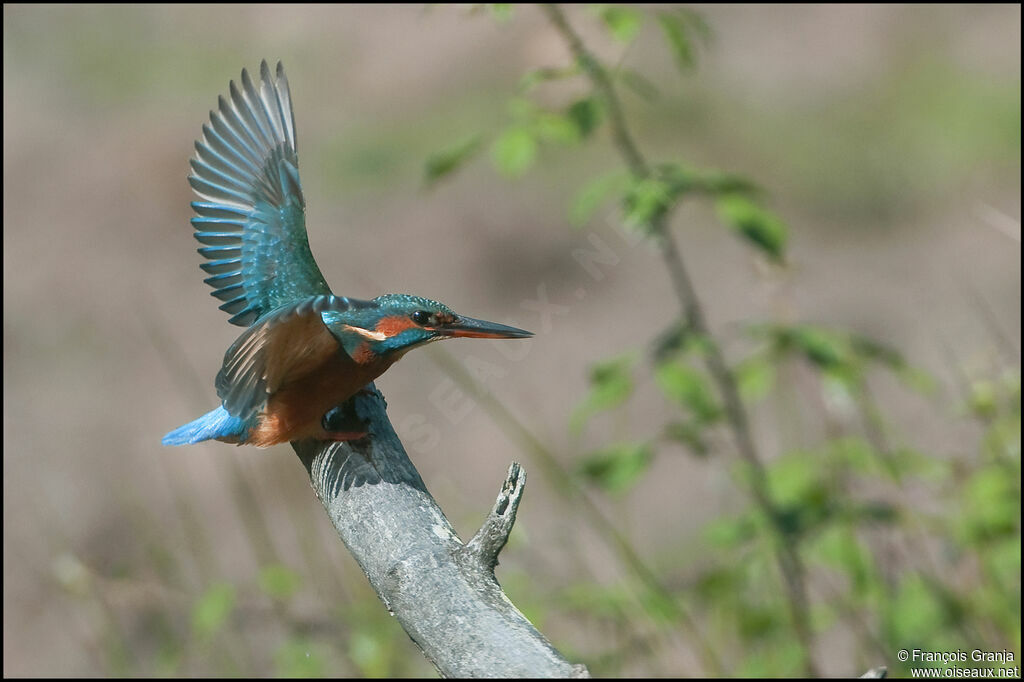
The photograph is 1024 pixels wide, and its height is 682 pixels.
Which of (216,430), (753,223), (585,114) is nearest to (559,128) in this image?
(585,114)

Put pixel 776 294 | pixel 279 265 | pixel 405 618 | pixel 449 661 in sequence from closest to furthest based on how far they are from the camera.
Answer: pixel 449 661, pixel 405 618, pixel 279 265, pixel 776 294

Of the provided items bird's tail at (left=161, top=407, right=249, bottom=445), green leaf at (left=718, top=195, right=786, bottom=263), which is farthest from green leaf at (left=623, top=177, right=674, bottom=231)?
bird's tail at (left=161, top=407, right=249, bottom=445)

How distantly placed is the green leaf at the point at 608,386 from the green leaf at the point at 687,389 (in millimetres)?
61

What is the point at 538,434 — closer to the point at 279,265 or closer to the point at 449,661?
the point at 279,265

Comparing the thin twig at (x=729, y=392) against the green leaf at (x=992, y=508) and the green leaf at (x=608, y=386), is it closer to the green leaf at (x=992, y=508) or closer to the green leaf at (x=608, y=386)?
the green leaf at (x=608, y=386)

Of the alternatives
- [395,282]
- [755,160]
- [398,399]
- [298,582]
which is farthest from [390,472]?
[755,160]

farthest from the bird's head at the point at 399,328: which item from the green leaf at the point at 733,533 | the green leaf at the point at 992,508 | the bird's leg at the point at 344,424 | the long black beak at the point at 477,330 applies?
the green leaf at the point at 992,508

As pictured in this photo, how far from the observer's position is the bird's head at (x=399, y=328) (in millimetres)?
2043

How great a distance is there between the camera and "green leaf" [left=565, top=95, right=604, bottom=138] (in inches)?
86.6

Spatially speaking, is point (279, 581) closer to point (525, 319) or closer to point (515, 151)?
point (515, 151)

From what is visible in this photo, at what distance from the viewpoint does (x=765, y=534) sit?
8.15 feet

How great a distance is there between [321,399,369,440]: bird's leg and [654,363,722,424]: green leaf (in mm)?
604

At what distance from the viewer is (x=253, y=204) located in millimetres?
2352

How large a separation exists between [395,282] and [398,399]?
632 millimetres
